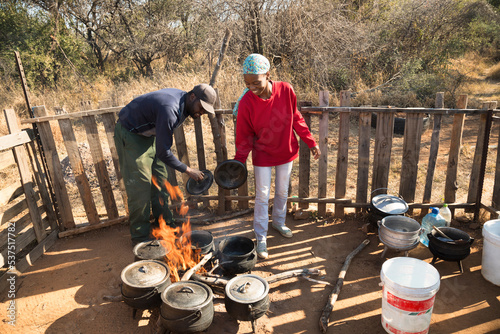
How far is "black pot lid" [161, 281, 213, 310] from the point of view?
8.23 ft

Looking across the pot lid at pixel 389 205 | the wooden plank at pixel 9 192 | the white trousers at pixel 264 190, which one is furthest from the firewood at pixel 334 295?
the wooden plank at pixel 9 192

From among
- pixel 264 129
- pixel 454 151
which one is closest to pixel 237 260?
pixel 264 129

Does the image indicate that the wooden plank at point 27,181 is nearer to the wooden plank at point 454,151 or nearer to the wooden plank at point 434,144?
the wooden plank at point 434,144

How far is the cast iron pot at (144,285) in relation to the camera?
106 inches

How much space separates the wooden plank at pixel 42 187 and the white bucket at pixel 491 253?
5.33m

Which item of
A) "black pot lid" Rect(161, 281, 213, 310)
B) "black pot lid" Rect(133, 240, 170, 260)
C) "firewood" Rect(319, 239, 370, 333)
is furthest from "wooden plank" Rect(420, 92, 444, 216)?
"black pot lid" Rect(133, 240, 170, 260)

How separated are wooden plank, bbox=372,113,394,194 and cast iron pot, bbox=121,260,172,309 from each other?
3128 millimetres

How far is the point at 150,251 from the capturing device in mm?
3293

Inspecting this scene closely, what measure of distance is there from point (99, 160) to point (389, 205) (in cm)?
393

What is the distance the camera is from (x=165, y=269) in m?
2.96

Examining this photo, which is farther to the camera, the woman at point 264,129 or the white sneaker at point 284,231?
the white sneaker at point 284,231

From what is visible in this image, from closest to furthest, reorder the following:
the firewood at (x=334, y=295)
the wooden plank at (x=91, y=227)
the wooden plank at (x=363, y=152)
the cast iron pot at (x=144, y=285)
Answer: the cast iron pot at (x=144, y=285)
the firewood at (x=334, y=295)
the wooden plank at (x=363, y=152)
the wooden plank at (x=91, y=227)

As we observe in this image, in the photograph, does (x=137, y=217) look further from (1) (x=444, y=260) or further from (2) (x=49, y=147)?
(1) (x=444, y=260)

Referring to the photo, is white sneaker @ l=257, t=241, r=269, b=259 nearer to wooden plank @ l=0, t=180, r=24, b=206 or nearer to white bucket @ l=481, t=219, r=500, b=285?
white bucket @ l=481, t=219, r=500, b=285
